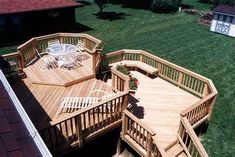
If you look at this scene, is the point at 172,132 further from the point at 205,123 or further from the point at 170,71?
the point at 170,71

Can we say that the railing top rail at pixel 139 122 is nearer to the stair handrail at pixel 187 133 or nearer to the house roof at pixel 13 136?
the stair handrail at pixel 187 133

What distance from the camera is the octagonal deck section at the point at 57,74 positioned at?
1049 centimetres

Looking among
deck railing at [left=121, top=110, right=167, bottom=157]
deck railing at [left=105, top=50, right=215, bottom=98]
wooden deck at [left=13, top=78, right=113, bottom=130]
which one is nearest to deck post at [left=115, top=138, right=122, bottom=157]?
deck railing at [left=121, top=110, right=167, bottom=157]

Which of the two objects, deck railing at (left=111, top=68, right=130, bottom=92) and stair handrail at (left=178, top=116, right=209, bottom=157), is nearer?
stair handrail at (left=178, top=116, right=209, bottom=157)

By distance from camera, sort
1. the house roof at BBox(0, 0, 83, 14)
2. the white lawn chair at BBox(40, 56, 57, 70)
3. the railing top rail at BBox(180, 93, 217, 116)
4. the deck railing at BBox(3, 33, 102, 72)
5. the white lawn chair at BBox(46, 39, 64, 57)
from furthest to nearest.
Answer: the house roof at BBox(0, 0, 83, 14)
the white lawn chair at BBox(46, 39, 64, 57)
the white lawn chair at BBox(40, 56, 57, 70)
the deck railing at BBox(3, 33, 102, 72)
the railing top rail at BBox(180, 93, 217, 116)

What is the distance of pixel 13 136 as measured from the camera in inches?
152

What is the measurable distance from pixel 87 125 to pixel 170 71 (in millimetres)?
5421

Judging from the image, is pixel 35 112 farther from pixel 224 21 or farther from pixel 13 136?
pixel 224 21

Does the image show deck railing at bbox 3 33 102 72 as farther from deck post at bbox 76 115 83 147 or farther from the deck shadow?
deck post at bbox 76 115 83 147

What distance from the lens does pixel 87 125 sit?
8.09 metres

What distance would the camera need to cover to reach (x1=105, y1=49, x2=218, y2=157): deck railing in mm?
7965

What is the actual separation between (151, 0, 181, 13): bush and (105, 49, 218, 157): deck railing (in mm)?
16572

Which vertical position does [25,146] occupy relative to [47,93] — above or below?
above

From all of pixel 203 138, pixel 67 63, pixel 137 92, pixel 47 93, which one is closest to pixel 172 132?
pixel 203 138
